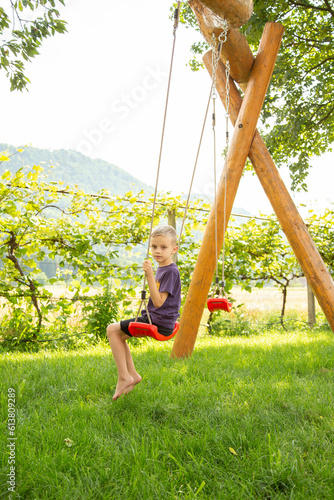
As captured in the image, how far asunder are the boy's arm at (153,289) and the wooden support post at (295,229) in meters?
1.90

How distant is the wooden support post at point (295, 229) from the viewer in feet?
12.1

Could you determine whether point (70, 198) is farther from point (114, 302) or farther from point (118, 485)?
point (118, 485)

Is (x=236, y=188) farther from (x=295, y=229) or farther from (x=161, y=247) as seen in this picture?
(x=161, y=247)

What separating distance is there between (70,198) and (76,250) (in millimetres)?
854

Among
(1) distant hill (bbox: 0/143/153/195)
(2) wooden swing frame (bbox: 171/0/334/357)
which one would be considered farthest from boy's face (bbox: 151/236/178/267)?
(1) distant hill (bbox: 0/143/153/195)

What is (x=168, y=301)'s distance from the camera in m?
2.54

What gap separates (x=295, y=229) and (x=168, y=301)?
190 cm

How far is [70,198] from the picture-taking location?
5539 millimetres

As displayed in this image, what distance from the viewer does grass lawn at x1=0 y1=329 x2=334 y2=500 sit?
63.8 inches

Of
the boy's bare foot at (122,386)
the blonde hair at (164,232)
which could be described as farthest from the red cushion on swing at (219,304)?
the boy's bare foot at (122,386)

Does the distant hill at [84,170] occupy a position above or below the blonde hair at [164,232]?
above

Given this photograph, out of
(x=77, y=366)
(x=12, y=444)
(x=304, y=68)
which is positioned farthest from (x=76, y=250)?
(x=304, y=68)

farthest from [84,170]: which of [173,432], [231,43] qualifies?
[173,432]

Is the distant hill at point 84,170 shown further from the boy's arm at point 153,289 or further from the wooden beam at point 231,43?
the boy's arm at point 153,289
